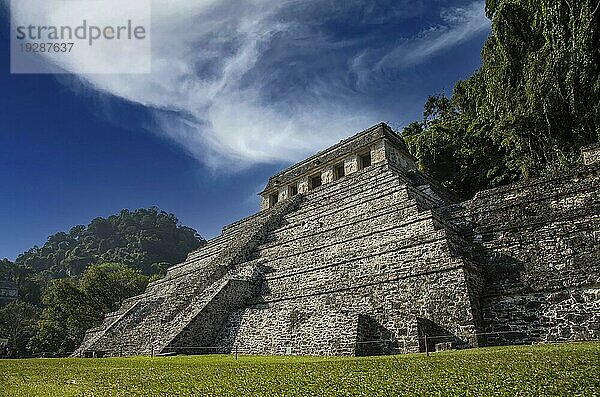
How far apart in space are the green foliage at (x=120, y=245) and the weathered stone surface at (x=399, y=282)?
158ft

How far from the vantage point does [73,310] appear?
29.8 meters

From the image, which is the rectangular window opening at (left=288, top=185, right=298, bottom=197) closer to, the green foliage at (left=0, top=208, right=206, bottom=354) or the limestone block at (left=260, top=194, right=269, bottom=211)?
the limestone block at (left=260, top=194, right=269, bottom=211)

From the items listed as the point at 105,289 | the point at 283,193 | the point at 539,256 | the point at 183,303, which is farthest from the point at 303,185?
the point at 105,289

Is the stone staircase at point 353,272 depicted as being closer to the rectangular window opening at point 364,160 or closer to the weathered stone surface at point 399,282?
the weathered stone surface at point 399,282

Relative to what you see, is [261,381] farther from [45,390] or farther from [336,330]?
[336,330]

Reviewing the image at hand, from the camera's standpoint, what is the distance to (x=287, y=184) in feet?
86.6

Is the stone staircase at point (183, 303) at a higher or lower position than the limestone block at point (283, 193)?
lower

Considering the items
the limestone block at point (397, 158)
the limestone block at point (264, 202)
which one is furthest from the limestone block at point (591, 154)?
the limestone block at point (264, 202)

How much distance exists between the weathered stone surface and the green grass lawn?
286cm

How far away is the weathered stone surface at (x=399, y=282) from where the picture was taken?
31.9 feet

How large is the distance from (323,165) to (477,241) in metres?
12.9

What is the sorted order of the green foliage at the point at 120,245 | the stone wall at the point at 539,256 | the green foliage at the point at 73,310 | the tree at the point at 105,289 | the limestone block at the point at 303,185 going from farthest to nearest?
the green foliage at the point at 120,245, the tree at the point at 105,289, the green foliage at the point at 73,310, the limestone block at the point at 303,185, the stone wall at the point at 539,256

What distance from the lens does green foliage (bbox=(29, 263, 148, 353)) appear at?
29.2 metres

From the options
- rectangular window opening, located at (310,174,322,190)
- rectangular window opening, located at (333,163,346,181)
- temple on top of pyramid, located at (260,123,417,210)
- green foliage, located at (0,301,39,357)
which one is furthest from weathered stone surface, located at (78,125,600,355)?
green foliage, located at (0,301,39,357)
